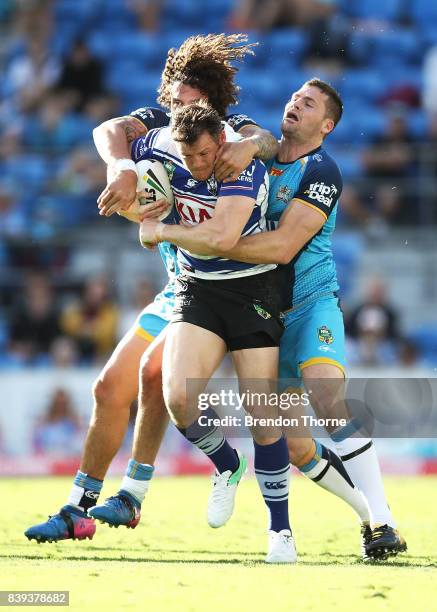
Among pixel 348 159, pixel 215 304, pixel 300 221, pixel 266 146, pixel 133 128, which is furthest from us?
pixel 348 159

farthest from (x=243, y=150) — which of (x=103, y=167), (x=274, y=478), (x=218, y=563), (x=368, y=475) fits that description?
(x=103, y=167)

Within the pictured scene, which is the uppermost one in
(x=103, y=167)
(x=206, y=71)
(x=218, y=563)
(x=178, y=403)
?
(x=103, y=167)

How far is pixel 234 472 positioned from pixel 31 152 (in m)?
9.46

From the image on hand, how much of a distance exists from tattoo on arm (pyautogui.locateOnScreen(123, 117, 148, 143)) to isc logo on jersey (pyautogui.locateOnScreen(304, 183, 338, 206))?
106 cm

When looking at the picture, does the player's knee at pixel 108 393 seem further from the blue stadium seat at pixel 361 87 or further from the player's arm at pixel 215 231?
the blue stadium seat at pixel 361 87

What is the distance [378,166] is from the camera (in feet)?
47.6

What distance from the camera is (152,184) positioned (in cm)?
637

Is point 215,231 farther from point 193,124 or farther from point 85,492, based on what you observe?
point 85,492

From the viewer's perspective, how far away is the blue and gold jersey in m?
6.52

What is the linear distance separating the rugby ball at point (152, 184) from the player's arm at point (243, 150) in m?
0.34

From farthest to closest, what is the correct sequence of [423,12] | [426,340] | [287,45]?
[423,12] < [287,45] < [426,340]

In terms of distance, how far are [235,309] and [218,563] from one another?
1.31 meters

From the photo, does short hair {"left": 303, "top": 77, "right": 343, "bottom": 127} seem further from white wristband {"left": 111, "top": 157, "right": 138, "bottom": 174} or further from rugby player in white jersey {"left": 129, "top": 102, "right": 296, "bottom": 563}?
white wristband {"left": 111, "top": 157, "right": 138, "bottom": 174}

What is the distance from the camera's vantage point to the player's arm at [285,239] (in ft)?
20.3
